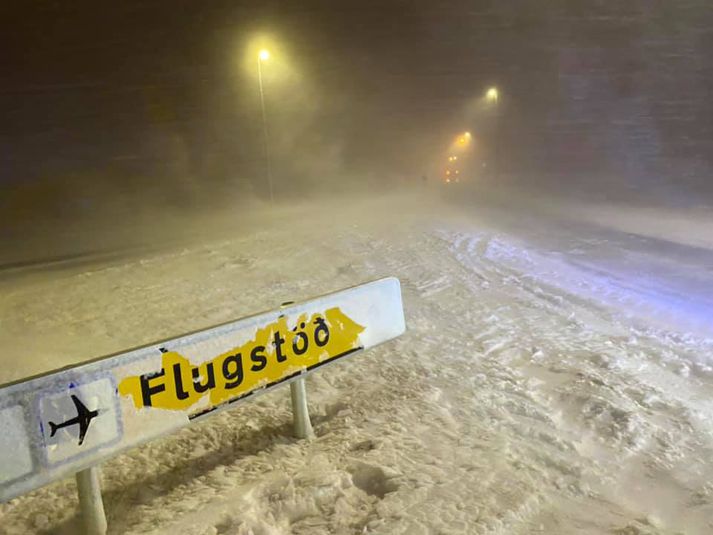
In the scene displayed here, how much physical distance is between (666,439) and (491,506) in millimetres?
1226

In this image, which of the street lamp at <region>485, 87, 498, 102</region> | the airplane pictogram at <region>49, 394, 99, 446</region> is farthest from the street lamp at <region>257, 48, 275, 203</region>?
the airplane pictogram at <region>49, 394, 99, 446</region>

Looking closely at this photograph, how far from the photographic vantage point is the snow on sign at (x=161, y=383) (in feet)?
5.90

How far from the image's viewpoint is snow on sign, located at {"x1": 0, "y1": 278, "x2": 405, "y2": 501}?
1799 mm

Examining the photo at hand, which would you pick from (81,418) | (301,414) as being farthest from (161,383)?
(301,414)

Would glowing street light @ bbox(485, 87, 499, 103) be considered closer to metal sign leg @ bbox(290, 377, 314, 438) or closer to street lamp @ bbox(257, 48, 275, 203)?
street lamp @ bbox(257, 48, 275, 203)

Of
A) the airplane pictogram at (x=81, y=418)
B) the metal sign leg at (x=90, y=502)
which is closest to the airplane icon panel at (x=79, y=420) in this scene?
the airplane pictogram at (x=81, y=418)

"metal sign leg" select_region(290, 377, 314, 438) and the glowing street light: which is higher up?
the glowing street light

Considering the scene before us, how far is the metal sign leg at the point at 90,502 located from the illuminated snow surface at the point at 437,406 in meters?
0.11

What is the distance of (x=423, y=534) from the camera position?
7.13 ft

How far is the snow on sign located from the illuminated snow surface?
47cm

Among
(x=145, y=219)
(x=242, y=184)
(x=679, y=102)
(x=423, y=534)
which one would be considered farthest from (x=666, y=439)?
(x=679, y=102)

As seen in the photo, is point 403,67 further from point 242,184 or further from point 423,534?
point 423,534

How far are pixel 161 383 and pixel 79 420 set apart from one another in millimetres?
322

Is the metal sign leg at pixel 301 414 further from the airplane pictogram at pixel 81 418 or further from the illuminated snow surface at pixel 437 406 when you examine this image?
the airplane pictogram at pixel 81 418
